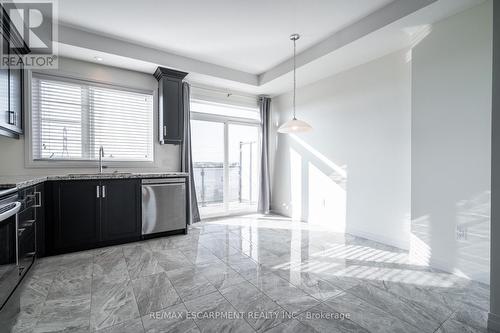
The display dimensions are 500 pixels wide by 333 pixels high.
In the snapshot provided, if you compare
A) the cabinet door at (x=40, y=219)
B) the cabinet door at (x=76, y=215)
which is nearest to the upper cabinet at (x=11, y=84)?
the cabinet door at (x=40, y=219)

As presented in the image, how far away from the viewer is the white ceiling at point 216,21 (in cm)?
256

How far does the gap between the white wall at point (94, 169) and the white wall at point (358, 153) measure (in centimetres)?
252

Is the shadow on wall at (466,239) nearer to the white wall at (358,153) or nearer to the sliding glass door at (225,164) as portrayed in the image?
the white wall at (358,153)

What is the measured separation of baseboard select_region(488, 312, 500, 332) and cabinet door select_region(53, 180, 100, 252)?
394 cm

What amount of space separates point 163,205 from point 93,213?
89 centimetres

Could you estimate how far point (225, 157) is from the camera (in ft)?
16.1

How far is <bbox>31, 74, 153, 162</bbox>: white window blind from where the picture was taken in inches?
128

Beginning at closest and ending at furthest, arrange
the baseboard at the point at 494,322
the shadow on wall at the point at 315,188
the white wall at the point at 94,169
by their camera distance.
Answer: the baseboard at the point at 494,322 < the white wall at the point at 94,169 < the shadow on wall at the point at 315,188

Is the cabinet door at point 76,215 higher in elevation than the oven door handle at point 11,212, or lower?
lower

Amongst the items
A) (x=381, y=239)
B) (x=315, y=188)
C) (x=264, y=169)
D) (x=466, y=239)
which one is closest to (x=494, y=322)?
(x=466, y=239)

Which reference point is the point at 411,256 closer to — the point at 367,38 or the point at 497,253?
the point at 497,253

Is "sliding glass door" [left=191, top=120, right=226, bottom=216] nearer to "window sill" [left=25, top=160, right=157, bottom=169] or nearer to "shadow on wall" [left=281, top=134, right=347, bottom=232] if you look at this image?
"window sill" [left=25, top=160, right=157, bottom=169]

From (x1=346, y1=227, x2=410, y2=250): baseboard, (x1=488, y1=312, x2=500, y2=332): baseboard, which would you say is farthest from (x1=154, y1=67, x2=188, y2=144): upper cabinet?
(x1=488, y1=312, x2=500, y2=332): baseboard

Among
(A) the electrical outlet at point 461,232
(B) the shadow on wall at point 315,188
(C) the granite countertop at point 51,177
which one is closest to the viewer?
(C) the granite countertop at point 51,177
